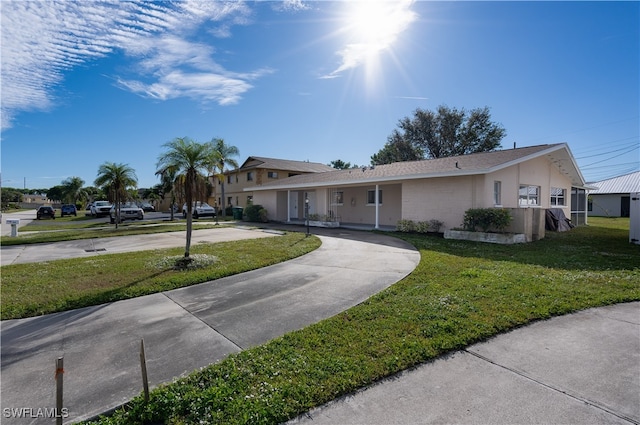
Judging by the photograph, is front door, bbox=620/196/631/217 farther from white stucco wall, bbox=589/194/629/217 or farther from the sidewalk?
the sidewalk

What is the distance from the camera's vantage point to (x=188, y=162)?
334 inches

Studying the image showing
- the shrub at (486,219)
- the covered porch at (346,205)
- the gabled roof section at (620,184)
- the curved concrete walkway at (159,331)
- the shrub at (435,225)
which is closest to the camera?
the curved concrete walkway at (159,331)

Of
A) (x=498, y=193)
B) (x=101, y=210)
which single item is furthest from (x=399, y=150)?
(x=101, y=210)

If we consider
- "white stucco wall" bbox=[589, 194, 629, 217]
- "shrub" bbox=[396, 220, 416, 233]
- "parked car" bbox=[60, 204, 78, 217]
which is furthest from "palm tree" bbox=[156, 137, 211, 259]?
"parked car" bbox=[60, 204, 78, 217]

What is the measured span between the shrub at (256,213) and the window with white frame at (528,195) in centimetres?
1606

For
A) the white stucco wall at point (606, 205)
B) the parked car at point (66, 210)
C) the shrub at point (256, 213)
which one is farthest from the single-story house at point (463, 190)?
the parked car at point (66, 210)

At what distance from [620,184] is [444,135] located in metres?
18.4

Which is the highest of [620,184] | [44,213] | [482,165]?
[620,184]

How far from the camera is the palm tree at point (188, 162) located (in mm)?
8375

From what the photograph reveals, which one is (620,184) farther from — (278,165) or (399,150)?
(278,165)

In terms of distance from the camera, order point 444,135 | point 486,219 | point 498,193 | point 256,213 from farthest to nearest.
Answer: point 444,135 < point 256,213 < point 498,193 < point 486,219

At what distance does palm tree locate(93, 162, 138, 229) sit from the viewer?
18.4 meters

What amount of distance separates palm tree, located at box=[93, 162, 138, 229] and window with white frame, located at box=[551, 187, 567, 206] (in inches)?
974

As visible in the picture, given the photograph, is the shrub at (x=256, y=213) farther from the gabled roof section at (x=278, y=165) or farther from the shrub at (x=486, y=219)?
the shrub at (x=486, y=219)
